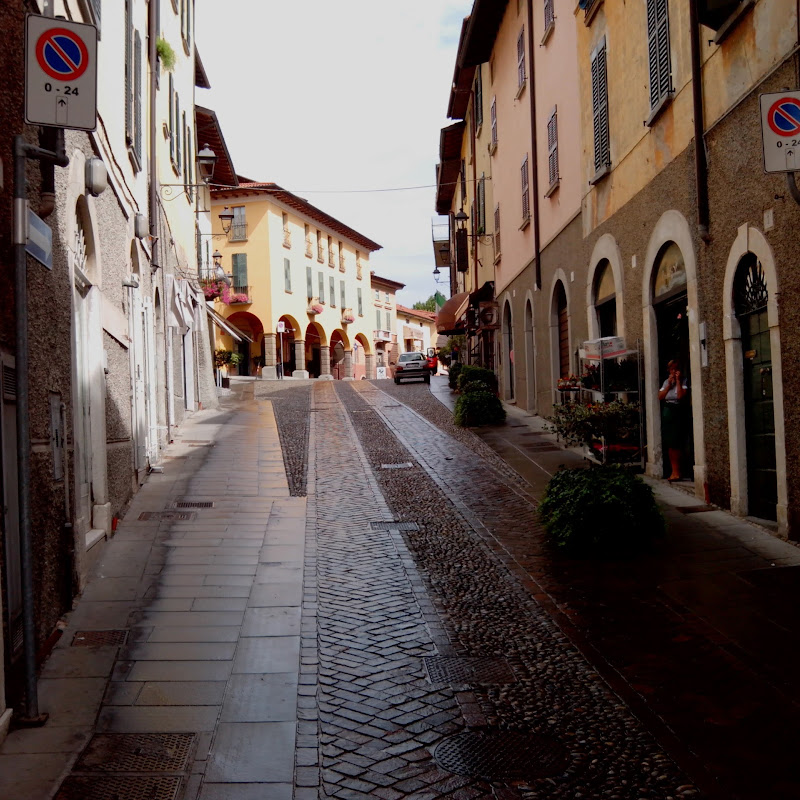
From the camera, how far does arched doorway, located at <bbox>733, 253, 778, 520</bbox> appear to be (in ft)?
26.4

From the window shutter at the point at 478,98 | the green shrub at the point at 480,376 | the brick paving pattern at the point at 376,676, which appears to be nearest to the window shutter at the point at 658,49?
the brick paving pattern at the point at 376,676

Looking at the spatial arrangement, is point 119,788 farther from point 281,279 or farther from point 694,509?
point 281,279

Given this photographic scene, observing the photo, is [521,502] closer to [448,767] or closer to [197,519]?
[197,519]

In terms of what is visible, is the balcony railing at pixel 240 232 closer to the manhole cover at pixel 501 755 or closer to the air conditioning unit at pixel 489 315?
the air conditioning unit at pixel 489 315

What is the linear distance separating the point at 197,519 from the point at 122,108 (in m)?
5.16

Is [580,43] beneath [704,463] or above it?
above

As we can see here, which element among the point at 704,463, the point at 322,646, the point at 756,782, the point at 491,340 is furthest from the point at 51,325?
the point at 491,340

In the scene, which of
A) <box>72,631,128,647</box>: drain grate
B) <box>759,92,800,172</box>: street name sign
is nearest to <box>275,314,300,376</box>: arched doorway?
<box>72,631,128,647</box>: drain grate

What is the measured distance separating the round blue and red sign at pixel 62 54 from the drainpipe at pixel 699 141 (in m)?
6.67

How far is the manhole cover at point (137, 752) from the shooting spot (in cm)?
391

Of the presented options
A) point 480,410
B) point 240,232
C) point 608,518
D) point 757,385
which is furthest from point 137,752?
point 240,232

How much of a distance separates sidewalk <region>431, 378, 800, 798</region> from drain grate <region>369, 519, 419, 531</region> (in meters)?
1.11

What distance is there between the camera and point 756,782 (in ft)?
11.8

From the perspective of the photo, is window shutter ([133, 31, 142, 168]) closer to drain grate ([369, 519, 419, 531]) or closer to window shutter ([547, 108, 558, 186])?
drain grate ([369, 519, 419, 531])
